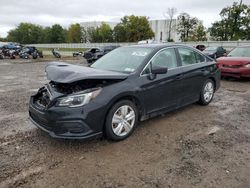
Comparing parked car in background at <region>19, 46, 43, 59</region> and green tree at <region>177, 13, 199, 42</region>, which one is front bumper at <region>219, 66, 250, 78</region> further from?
green tree at <region>177, 13, 199, 42</region>

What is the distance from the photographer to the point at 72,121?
3.38 meters

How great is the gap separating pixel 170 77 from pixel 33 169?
9.27 ft

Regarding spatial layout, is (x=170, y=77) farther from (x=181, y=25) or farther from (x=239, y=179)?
(x=181, y=25)

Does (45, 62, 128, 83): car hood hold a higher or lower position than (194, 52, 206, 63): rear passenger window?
lower

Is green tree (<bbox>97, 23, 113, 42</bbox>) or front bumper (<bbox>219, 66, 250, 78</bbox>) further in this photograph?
green tree (<bbox>97, 23, 113, 42</bbox>)

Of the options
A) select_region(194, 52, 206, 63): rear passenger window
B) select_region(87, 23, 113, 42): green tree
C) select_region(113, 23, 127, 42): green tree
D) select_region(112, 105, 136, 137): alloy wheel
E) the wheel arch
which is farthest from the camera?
select_region(87, 23, 113, 42): green tree

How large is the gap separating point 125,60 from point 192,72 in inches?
61.2

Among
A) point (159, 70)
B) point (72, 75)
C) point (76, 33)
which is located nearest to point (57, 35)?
point (76, 33)

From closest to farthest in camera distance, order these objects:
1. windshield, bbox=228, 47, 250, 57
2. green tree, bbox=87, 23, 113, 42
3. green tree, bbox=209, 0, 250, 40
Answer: windshield, bbox=228, 47, 250, 57, green tree, bbox=209, 0, 250, 40, green tree, bbox=87, 23, 113, 42

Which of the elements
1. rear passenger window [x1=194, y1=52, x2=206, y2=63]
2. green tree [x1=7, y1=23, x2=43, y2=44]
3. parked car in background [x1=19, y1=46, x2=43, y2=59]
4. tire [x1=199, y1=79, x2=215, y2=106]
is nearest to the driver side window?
rear passenger window [x1=194, y1=52, x2=206, y2=63]

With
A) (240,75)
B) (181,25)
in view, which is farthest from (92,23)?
(240,75)

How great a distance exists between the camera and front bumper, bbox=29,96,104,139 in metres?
3.37

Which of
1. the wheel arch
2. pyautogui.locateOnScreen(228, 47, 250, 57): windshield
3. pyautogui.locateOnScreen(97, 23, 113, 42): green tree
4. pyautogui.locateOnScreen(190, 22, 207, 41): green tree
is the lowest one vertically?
the wheel arch

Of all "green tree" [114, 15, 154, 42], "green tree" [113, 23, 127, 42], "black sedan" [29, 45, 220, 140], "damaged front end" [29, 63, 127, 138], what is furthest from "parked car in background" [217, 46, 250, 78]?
"green tree" [113, 23, 127, 42]
